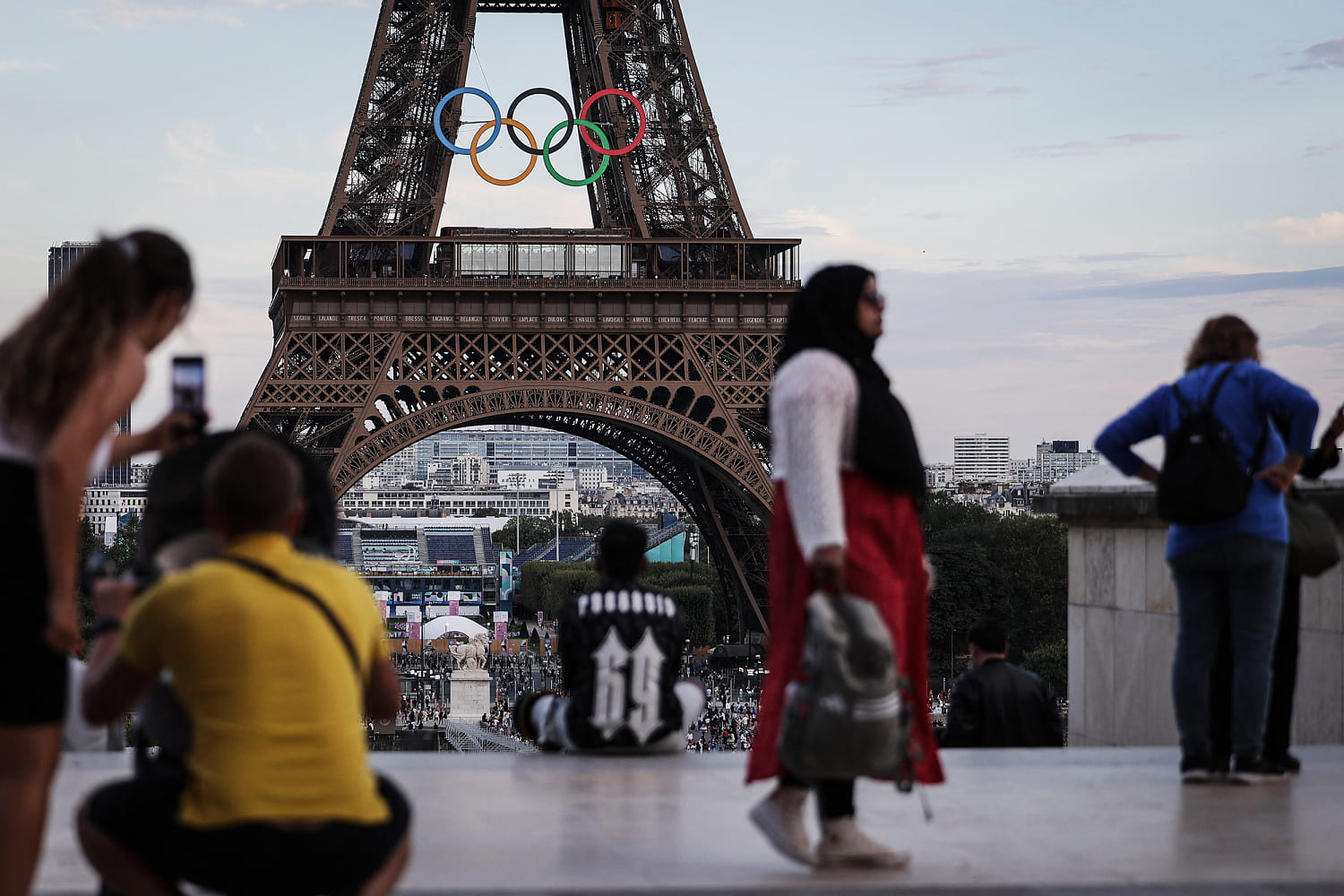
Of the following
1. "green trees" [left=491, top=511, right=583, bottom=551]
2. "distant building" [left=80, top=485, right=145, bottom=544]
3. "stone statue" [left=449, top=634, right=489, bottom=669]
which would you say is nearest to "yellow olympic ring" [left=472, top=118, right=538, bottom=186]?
"stone statue" [left=449, top=634, right=489, bottom=669]

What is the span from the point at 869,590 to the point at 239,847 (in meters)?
1.78

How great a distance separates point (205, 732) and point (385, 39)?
1221 inches

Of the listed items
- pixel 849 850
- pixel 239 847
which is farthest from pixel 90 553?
pixel 239 847

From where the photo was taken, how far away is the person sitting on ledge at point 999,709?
6.79 metres

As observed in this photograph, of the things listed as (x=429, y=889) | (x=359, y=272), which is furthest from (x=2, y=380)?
(x=359, y=272)

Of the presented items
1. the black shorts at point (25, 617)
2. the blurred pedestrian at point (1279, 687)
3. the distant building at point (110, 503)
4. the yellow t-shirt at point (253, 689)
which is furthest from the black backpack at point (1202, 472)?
the distant building at point (110, 503)

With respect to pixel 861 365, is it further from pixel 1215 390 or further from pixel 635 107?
pixel 635 107

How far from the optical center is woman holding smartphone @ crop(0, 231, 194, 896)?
3254mm

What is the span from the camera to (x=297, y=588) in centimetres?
302

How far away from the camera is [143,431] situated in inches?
149

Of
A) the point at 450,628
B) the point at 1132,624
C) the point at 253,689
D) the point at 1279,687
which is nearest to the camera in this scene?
the point at 253,689

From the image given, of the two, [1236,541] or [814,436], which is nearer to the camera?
[814,436]

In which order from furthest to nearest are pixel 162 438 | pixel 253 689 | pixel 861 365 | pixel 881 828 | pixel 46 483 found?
pixel 881 828 → pixel 861 365 → pixel 162 438 → pixel 46 483 → pixel 253 689

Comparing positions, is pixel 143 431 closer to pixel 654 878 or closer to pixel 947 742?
pixel 654 878
